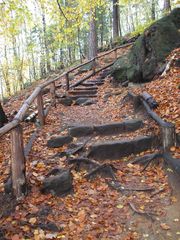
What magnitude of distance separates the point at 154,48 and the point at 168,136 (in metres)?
6.00

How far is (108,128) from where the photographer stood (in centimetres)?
695

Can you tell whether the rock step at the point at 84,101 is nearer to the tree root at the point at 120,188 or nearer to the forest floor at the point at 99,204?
the forest floor at the point at 99,204

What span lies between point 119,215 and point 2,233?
1.75 meters

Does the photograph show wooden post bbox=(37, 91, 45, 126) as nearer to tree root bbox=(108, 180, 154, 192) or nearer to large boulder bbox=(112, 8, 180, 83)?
tree root bbox=(108, 180, 154, 192)

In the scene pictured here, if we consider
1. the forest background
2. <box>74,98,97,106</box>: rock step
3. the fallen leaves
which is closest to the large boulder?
<box>74,98,97,106</box>: rock step

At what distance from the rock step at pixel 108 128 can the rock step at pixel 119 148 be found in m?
0.91

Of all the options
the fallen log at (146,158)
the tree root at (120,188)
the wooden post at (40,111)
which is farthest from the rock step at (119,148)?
the wooden post at (40,111)

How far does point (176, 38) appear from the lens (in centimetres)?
1085

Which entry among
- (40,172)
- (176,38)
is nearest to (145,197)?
(40,172)

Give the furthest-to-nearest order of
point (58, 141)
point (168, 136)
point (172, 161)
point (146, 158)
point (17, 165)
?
point (58, 141) → point (146, 158) → point (168, 136) → point (172, 161) → point (17, 165)

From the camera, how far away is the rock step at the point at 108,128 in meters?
6.91

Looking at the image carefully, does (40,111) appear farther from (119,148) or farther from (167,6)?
(167,6)

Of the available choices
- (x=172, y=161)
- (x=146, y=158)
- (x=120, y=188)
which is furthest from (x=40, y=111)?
(x=172, y=161)

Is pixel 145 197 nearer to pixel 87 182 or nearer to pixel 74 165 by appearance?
pixel 87 182
